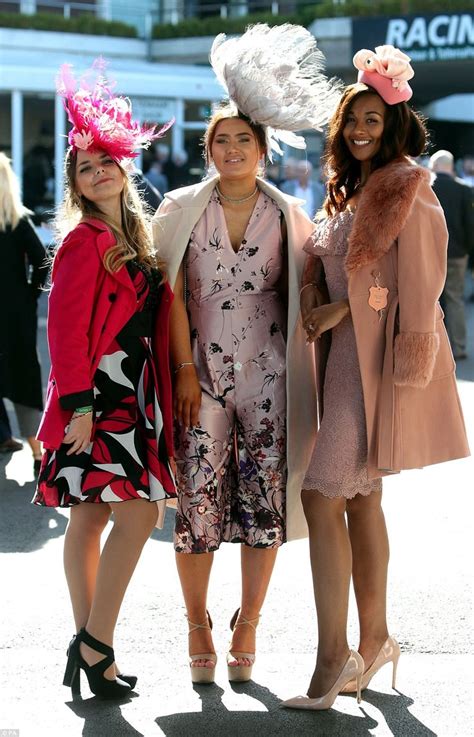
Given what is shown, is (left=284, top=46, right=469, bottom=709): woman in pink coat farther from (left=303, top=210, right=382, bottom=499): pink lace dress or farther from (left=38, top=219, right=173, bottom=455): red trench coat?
(left=38, top=219, right=173, bottom=455): red trench coat

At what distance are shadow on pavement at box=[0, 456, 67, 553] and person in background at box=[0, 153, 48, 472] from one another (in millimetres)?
548

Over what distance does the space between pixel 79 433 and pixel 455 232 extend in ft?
28.8

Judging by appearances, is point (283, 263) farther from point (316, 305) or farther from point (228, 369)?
point (228, 369)

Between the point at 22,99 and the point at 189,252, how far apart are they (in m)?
17.2

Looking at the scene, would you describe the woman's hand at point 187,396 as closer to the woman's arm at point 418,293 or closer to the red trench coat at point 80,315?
the red trench coat at point 80,315

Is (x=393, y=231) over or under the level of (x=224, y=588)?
over

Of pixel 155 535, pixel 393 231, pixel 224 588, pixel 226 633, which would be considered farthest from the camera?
pixel 155 535

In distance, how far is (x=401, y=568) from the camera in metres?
5.43

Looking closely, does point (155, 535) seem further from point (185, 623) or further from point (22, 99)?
point (22, 99)

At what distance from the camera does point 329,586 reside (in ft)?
12.6

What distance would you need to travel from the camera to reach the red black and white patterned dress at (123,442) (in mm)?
3812

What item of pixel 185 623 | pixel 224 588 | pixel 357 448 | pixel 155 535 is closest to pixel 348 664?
pixel 357 448

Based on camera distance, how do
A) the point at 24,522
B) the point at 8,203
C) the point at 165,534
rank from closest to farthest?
the point at 165,534 → the point at 24,522 → the point at 8,203

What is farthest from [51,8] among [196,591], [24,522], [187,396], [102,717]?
[102,717]
